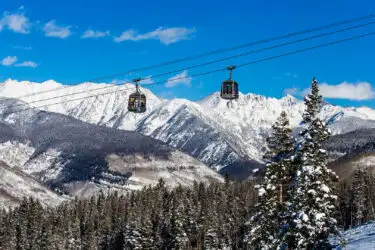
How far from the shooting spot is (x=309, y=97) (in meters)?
41.9

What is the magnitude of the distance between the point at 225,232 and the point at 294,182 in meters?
89.9

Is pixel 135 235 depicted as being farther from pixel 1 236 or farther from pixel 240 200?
pixel 1 236

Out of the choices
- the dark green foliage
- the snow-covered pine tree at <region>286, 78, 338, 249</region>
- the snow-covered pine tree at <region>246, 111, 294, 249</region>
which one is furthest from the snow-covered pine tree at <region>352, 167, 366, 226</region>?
the snow-covered pine tree at <region>286, 78, 338, 249</region>

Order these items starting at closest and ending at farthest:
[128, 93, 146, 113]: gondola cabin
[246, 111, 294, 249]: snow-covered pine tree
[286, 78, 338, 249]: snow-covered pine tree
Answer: [286, 78, 338, 249]: snow-covered pine tree, [246, 111, 294, 249]: snow-covered pine tree, [128, 93, 146, 113]: gondola cabin

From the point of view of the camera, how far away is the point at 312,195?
128ft

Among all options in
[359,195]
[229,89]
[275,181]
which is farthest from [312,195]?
[359,195]

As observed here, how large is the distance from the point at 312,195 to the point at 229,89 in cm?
1249

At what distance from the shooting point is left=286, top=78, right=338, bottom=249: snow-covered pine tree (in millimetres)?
38938

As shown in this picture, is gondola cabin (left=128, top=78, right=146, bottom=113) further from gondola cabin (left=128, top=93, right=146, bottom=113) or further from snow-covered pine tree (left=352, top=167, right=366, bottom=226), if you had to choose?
snow-covered pine tree (left=352, top=167, right=366, bottom=226)

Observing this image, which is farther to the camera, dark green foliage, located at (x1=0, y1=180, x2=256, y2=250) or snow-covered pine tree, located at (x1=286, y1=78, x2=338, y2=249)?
dark green foliage, located at (x1=0, y1=180, x2=256, y2=250)

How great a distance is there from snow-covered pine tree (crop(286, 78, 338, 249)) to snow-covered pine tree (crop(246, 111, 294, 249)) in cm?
356

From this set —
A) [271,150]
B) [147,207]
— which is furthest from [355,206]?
[271,150]

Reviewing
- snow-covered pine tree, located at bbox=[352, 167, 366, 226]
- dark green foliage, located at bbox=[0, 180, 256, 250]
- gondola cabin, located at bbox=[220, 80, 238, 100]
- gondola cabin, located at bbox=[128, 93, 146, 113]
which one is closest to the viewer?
gondola cabin, located at bbox=[220, 80, 238, 100]

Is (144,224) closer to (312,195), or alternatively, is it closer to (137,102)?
(137,102)
